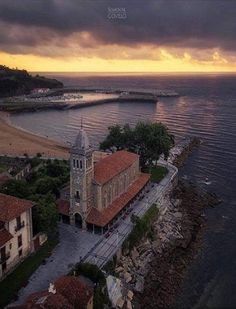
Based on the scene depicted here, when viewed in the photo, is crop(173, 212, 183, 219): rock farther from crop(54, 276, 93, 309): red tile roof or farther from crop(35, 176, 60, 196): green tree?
crop(54, 276, 93, 309): red tile roof

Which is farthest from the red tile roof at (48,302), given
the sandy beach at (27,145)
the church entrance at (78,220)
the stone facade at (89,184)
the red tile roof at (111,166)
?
the sandy beach at (27,145)

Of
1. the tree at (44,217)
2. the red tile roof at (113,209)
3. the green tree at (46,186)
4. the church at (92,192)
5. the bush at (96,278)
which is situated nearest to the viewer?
the bush at (96,278)

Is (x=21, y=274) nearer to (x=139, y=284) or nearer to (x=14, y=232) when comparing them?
(x=14, y=232)

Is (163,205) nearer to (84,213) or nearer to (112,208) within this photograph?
(112,208)

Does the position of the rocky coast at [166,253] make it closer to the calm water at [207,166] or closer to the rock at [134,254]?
the rock at [134,254]

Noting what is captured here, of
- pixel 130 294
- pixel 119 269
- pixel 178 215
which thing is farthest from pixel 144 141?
pixel 130 294
